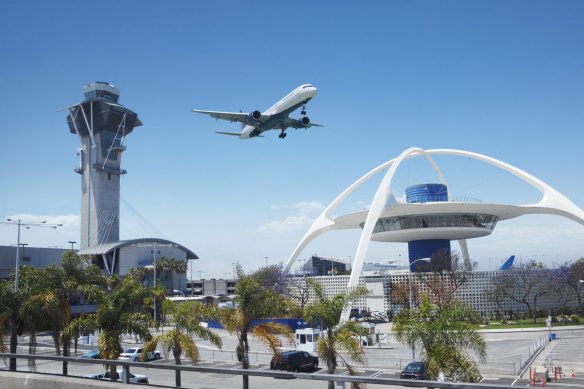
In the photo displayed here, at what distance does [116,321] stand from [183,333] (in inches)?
105

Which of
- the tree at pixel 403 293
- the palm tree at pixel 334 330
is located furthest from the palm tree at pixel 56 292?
the tree at pixel 403 293

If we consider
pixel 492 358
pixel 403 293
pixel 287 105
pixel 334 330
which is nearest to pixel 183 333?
pixel 334 330

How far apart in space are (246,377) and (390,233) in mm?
88021

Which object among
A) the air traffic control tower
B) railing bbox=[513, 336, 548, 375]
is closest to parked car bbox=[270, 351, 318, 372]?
railing bbox=[513, 336, 548, 375]

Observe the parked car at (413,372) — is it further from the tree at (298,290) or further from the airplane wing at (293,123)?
the tree at (298,290)

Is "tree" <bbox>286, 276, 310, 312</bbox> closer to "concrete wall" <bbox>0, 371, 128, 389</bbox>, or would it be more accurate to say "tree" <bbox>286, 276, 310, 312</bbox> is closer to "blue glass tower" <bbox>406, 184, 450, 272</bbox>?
"blue glass tower" <bbox>406, 184, 450, 272</bbox>

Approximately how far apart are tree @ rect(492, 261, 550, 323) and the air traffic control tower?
91.5m

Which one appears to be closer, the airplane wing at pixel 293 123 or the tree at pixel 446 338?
the tree at pixel 446 338

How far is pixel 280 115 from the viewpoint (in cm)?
4841

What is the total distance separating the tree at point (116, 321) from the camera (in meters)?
21.4

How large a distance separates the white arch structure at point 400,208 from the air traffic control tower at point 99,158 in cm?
5241

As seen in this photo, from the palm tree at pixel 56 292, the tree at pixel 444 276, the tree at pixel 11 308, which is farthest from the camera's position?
the tree at pixel 444 276

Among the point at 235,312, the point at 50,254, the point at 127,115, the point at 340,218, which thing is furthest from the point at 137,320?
the point at 127,115

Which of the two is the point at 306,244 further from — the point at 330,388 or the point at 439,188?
the point at 330,388
